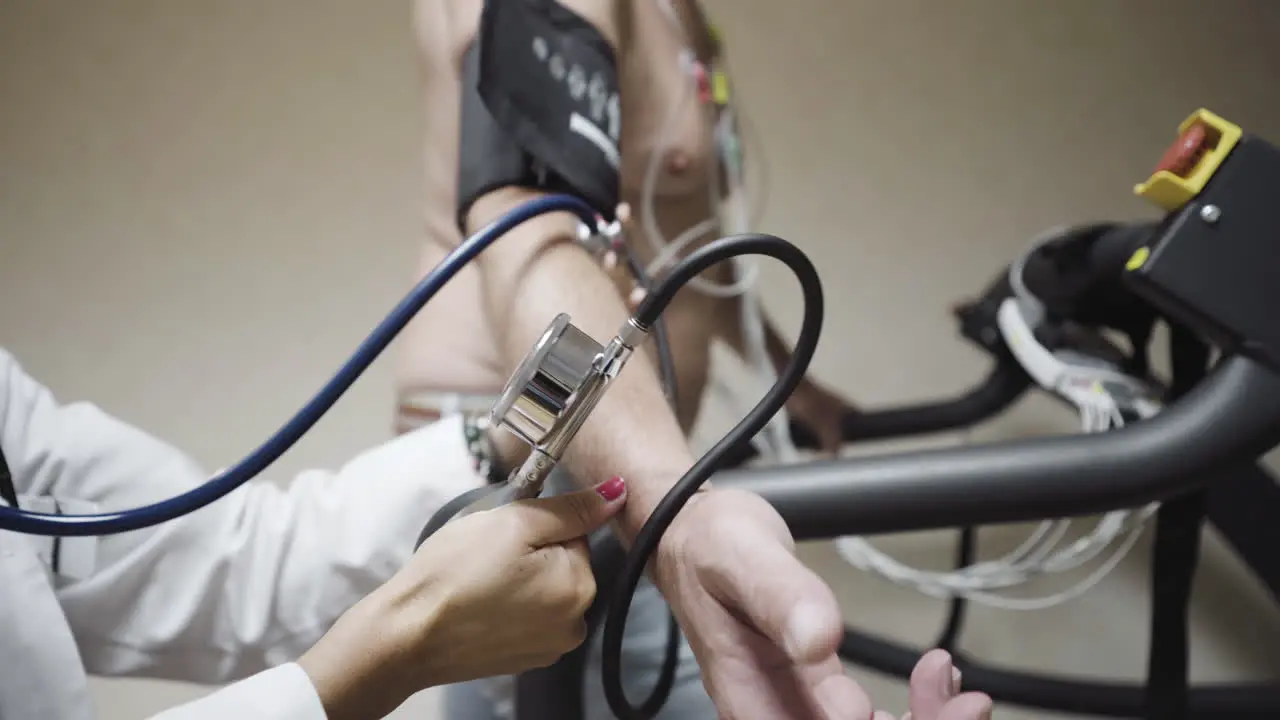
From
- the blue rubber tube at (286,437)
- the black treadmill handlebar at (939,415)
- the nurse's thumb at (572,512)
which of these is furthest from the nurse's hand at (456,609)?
the black treadmill handlebar at (939,415)

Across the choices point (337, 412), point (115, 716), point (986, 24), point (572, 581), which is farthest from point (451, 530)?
point (986, 24)

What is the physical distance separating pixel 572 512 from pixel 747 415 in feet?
0.37

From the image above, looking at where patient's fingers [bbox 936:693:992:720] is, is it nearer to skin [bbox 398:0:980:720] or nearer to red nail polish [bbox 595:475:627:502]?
skin [bbox 398:0:980:720]

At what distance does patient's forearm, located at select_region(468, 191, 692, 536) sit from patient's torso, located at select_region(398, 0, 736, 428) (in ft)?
0.47

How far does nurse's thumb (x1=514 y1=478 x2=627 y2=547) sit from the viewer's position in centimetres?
42

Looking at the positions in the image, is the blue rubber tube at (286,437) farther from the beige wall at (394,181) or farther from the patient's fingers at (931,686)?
the beige wall at (394,181)

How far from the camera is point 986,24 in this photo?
142cm

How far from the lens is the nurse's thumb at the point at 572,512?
417 mm

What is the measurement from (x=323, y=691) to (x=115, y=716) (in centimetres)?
36

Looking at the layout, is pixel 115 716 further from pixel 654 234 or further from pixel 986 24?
pixel 986 24

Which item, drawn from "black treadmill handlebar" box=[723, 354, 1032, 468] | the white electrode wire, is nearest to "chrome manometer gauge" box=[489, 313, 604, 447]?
the white electrode wire

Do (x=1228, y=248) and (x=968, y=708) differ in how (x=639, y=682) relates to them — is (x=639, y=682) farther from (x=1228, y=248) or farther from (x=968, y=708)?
(x=1228, y=248)

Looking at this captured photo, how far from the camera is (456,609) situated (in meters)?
0.40

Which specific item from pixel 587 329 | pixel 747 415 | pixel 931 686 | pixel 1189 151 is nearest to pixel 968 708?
pixel 931 686
